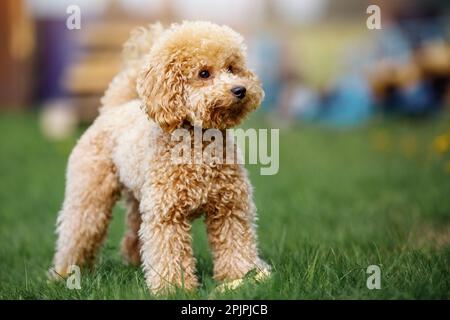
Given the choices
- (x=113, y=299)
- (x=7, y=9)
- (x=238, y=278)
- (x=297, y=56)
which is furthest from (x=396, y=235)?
(x=7, y=9)

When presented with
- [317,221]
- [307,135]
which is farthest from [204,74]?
[307,135]

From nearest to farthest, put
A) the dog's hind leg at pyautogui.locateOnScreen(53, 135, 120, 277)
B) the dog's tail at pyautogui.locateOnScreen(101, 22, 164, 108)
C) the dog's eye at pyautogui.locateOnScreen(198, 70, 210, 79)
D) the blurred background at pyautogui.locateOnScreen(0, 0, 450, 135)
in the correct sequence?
the dog's eye at pyautogui.locateOnScreen(198, 70, 210, 79)
the dog's hind leg at pyautogui.locateOnScreen(53, 135, 120, 277)
the dog's tail at pyautogui.locateOnScreen(101, 22, 164, 108)
the blurred background at pyautogui.locateOnScreen(0, 0, 450, 135)

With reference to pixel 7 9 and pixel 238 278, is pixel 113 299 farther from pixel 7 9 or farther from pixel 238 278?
pixel 7 9

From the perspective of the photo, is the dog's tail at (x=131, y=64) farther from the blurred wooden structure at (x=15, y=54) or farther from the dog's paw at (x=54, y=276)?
the blurred wooden structure at (x=15, y=54)

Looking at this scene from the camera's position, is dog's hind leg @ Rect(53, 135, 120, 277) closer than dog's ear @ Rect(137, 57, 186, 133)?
No

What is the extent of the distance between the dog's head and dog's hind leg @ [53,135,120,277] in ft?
2.38

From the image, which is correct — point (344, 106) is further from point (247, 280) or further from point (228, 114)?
point (247, 280)

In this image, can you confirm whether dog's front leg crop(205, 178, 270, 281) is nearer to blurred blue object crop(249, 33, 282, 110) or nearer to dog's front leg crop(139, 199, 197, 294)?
dog's front leg crop(139, 199, 197, 294)

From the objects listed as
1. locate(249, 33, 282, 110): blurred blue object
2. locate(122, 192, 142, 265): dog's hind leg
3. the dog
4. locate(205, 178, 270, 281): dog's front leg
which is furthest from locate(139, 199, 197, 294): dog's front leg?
locate(249, 33, 282, 110): blurred blue object

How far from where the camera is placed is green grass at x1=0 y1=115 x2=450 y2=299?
3.50 meters

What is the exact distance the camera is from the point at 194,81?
354 centimetres

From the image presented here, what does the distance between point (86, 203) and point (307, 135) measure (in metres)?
6.28

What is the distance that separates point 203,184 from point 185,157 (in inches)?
6.3

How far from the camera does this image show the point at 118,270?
404 centimetres
